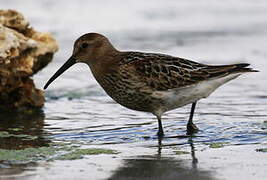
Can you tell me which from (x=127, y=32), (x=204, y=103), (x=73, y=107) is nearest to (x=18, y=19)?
(x=73, y=107)

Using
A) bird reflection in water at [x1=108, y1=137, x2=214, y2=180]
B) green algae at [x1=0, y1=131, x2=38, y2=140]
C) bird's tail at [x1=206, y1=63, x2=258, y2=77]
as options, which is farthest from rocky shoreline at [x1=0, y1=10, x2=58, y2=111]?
bird reflection in water at [x1=108, y1=137, x2=214, y2=180]

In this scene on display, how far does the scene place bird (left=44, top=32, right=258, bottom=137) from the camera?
8.35m

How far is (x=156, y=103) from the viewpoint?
8.38 m

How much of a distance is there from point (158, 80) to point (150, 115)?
3.74 feet

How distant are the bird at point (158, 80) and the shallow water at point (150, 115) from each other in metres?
0.33

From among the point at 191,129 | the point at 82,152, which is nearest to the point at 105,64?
the point at 191,129

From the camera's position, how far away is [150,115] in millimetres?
9469

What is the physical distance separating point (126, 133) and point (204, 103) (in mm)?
2064

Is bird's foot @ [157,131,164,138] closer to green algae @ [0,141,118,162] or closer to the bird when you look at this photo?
the bird

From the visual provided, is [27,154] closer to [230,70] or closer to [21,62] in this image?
[21,62]

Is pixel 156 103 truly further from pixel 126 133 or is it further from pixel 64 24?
pixel 64 24

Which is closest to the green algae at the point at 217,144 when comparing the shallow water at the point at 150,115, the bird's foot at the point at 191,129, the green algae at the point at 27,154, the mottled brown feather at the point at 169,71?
the shallow water at the point at 150,115

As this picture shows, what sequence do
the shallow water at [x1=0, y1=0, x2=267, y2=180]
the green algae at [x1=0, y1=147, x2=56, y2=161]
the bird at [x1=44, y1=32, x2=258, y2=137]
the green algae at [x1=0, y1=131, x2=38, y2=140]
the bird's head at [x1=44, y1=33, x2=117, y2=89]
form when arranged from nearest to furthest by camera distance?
1. the shallow water at [x1=0, y1=0, x2=267, y2=180]
2. the green algae at [x1=0, y1=147, x2=56, y2=161]
3. the green algae at [x1=0, y1=131, x2=38, y2=140]
4. the bird at [x1=44, y1=32, x2=258, y2=137]
5. the bird's head at [x1=44, y1=33, x2=117, y2=89]

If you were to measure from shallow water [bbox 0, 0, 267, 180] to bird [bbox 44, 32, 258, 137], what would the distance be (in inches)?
12.8
